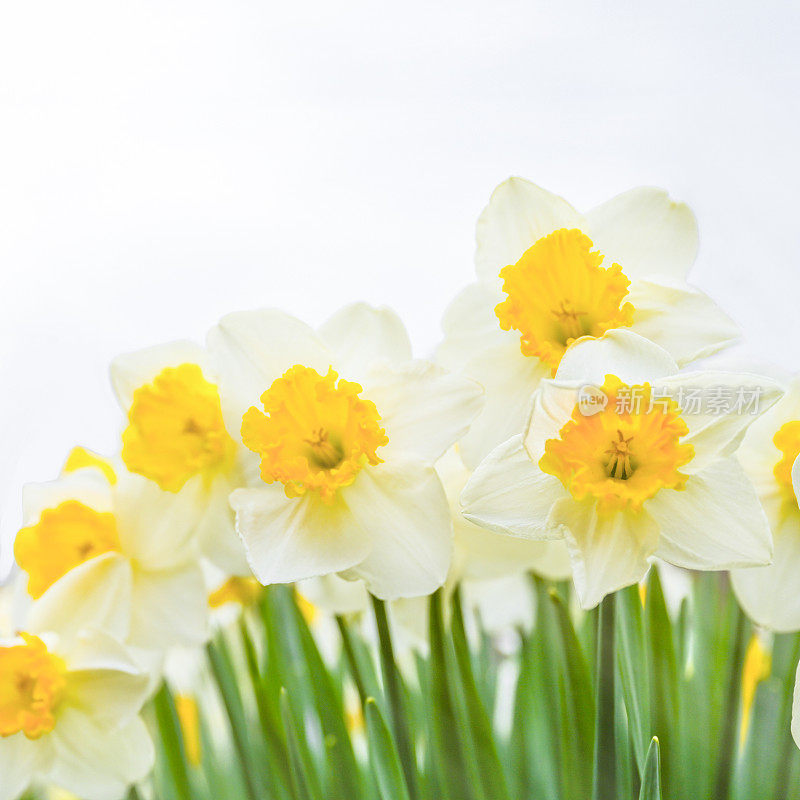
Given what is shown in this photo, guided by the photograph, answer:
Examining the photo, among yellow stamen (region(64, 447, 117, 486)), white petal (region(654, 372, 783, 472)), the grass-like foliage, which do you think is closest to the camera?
white petal (region(654, 372, 783, 472))

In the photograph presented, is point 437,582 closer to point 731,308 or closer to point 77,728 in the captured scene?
point 77,728

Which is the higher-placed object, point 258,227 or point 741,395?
point 258,227

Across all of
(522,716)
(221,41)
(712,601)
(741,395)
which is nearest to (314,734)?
(522,716)

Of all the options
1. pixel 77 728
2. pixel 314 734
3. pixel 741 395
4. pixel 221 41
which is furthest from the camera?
pixel 221 41

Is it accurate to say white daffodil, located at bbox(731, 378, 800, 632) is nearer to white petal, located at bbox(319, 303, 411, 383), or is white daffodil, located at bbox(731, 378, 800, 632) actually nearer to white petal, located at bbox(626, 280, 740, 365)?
white petal, located at bbox(626, 280, 740, 365)

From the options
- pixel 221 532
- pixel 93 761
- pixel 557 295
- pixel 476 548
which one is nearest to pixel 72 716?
pixel 93 761

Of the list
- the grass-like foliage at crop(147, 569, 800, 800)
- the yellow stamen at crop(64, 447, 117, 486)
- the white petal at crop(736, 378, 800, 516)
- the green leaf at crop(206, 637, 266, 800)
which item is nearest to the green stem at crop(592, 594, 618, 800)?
the grass-like foliage at crop(147, 569, 800, 800)
